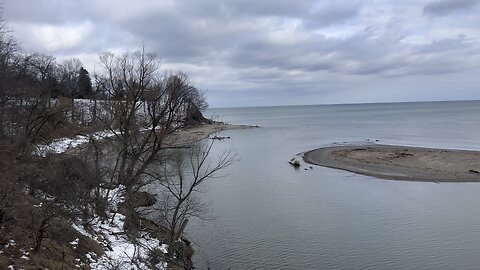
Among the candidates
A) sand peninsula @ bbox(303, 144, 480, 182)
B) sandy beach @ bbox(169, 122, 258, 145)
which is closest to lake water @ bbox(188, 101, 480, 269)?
sand peninsula @ bbox(303, 144, 480, 182)

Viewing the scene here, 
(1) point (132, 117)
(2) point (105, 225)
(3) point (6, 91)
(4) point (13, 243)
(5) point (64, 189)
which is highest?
(3) point (6, 91)

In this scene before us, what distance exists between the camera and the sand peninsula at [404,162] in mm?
35241

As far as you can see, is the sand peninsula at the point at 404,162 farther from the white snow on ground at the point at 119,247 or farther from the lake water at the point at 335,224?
the white snow on ground at the point at 119,247

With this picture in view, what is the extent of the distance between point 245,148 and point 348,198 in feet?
95.7

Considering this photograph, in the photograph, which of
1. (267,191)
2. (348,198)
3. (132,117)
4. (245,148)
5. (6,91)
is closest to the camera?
(132,117)

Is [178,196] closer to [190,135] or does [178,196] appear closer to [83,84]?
[190,135]

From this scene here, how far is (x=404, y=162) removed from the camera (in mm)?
41219

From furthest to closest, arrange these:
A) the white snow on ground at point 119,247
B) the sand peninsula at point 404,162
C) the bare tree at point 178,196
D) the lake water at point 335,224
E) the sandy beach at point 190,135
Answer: the sandy beach at point 190,135
the sand peninsula at point 404,162
the lake water at point 335,224
the bare tree at point 178,196
the white snow on ground at point 119,247

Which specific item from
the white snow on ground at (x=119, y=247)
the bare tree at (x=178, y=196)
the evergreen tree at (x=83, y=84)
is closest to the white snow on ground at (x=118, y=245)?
the white snow on ground at (x=119, y=247)

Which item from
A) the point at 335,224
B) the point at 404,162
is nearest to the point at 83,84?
the point at 404,162

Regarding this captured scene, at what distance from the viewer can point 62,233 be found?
1365 cm

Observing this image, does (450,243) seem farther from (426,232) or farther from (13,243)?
(13,243)

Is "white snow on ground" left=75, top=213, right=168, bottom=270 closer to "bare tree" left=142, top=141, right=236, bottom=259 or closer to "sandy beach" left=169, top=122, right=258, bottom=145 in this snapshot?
"bare tree" left=142, top=141, right=236, bottom=259

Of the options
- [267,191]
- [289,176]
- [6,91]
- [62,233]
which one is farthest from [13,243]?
[289,176]
